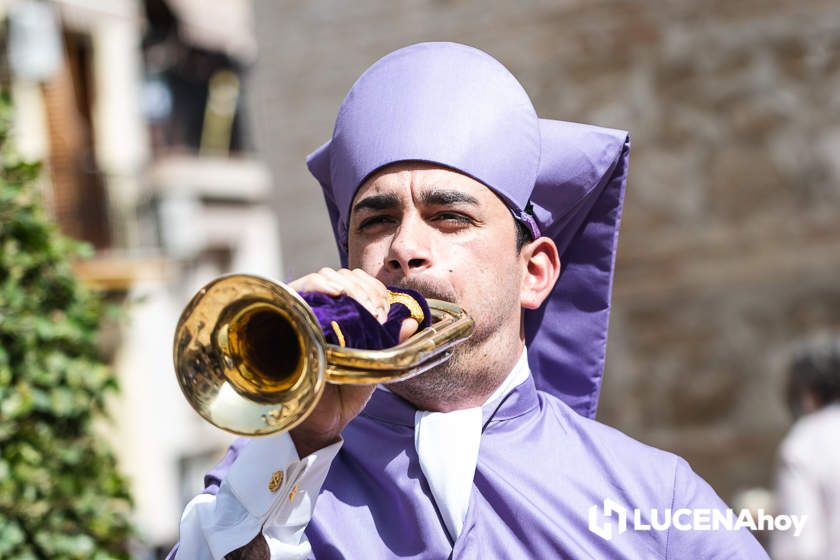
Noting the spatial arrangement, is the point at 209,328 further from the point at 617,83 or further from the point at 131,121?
the point at 131,121

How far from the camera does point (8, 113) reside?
3.60m

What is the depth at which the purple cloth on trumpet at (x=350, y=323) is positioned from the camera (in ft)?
6.82

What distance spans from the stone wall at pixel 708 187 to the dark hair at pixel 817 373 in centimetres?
174

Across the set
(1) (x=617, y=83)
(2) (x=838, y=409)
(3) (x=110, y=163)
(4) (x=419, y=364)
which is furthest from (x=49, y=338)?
(3) (x=110, y=163)

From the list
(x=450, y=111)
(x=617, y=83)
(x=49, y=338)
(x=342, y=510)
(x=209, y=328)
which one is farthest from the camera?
(x=617, y=83)

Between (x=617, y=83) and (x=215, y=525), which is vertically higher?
(x=617, y=83)

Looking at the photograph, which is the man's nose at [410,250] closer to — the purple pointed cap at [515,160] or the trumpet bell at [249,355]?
the purple pointed cap at [515,160]

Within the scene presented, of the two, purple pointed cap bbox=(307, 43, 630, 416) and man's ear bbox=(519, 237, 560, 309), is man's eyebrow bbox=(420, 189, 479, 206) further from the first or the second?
man's ear bbox=(519, 237, 560, 309)

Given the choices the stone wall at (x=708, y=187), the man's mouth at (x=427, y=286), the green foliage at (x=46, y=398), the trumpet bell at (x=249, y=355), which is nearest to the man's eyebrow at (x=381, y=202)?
the man's mouth at (x=427, y=286)

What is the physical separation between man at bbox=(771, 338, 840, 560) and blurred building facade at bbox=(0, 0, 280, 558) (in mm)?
11048

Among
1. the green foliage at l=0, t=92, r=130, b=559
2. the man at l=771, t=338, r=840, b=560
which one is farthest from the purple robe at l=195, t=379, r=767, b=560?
the man at l=771, t=338, r=840, b=560

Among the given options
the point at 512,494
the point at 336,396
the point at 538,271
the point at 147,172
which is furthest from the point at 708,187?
the point at 147,172

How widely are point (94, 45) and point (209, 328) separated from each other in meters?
17.0

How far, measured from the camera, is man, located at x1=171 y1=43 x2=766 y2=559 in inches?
86.3
